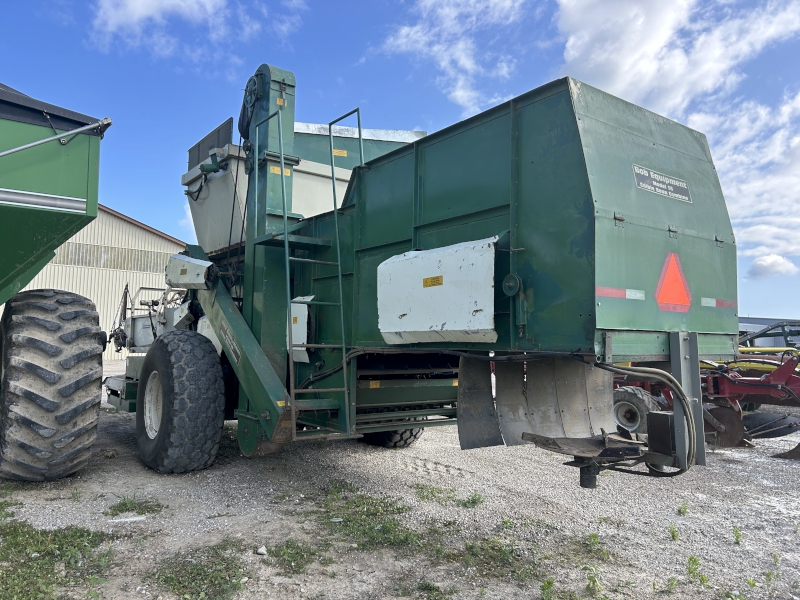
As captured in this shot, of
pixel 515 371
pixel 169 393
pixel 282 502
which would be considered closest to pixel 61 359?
pixel 169 393

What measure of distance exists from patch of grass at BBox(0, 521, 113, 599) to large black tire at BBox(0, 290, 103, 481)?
70 centimetres

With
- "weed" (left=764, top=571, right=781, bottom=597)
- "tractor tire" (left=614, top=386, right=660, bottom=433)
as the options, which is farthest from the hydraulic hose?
"tractor tire" (left=614, top=386, right=660, bottom=433)

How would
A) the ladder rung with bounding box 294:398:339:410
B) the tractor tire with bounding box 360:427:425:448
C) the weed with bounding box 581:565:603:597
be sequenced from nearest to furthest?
the weed with bounding box 581:565:603:597 → the ladder rung with bounding box 294:398:339:410 → the tractor tire with bounding box 360:427:425:448

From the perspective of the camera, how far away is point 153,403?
19.6 ft

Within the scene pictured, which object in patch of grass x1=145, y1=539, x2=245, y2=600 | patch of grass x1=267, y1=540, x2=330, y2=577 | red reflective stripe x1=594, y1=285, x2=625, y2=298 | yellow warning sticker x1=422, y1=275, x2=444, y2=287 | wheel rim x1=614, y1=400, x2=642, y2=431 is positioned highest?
yellow warning sticker x1=422, y1=275, x2=444, y2=287

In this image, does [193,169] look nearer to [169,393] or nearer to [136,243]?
[169,393]

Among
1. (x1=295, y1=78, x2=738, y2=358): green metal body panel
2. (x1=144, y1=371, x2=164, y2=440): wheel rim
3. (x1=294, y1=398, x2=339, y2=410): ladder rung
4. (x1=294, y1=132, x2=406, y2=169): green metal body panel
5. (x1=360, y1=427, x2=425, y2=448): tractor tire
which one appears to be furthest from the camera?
(x1=360, y1=427, x2=425, y2=448): tractor tire

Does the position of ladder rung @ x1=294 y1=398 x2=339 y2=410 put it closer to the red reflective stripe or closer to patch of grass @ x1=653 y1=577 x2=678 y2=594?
the red reflective stripe

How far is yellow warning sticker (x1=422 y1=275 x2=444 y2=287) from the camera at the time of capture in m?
3.89

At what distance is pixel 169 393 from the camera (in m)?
5.34

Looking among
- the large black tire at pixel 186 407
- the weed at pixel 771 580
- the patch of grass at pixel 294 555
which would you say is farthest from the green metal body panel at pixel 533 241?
the weed at pixel 771 580

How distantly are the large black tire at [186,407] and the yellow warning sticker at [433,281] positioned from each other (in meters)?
2.54

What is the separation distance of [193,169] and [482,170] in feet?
13.9

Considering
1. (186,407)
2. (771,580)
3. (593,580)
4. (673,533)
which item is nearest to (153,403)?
(186,407)
